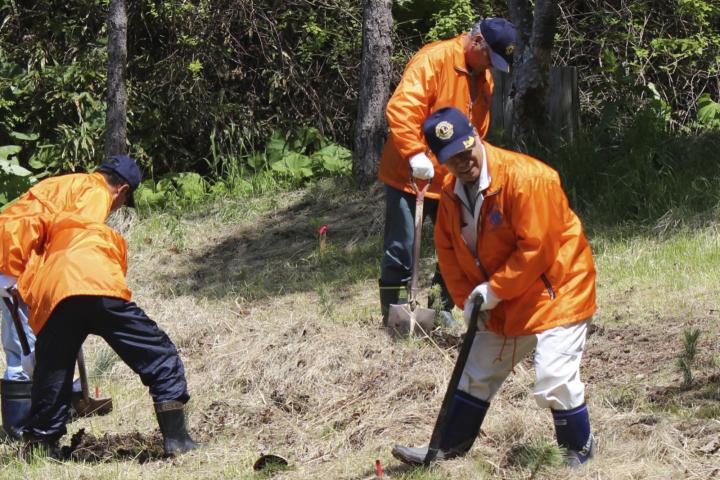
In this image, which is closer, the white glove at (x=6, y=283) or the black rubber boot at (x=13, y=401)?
the white glove at (x=6, y=283)

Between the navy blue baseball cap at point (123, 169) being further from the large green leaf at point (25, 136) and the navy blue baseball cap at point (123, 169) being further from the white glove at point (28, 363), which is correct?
the large green leaf at point (25, 136)

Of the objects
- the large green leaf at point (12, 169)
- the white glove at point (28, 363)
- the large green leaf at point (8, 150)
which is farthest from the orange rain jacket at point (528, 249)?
the large green leaf at point (8, 150)

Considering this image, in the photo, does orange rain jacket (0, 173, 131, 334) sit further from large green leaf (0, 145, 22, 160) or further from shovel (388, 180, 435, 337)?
large green leaf (0, 145, 22, 160)

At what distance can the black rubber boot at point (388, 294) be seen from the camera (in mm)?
6688

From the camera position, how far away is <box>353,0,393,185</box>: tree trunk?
995 cm

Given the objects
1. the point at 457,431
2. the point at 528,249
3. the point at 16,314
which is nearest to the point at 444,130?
the point at 528,249

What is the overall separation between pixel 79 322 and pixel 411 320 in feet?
6.77

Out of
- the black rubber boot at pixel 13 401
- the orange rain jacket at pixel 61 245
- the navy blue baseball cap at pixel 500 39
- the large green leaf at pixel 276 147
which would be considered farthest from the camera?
the large green leaf at pixel 276 147

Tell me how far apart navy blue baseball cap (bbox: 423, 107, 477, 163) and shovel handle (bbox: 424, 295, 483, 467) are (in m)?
0.61

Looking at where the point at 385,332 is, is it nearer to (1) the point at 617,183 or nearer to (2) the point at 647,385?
(2) the point at 647,385

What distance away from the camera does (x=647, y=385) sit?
217 inches

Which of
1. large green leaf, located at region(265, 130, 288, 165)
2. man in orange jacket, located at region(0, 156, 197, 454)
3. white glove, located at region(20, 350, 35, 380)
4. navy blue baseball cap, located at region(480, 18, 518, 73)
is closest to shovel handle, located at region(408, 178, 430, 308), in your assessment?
navy blue baseball cap, located at region(480, 18, 518, 73)

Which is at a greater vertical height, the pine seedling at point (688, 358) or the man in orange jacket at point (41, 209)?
the man in orange jacket at point (41, 209)

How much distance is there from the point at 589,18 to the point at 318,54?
10.0 ft
